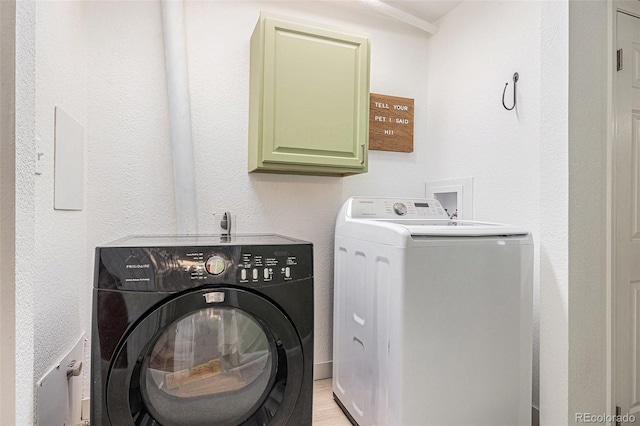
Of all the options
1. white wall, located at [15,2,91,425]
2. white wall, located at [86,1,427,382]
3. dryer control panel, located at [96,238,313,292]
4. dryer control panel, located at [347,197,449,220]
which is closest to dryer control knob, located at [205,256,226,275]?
dryer control panel, located at [96,238,313,292]

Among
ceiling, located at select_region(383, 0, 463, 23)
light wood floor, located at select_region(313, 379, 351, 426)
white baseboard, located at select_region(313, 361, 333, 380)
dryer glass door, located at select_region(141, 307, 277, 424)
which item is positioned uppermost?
ceiling, located at select_region(383, 0, 463, 23)

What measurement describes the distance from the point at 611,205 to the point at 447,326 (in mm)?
964

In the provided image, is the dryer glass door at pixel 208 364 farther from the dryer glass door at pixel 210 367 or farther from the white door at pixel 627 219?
the white door at pixel 627 219

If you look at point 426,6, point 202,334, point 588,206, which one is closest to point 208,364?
point 202,334

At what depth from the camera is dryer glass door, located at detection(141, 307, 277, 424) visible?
48.9 inches

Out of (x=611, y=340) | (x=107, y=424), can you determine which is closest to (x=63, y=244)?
(x=107, y=424)

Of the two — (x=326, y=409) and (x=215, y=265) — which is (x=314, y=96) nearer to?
(x=215, y=265)

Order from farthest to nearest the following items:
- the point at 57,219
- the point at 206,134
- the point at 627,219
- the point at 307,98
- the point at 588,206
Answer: the point at 206,134, the point at 307,98, the point at 627,219, the point at 588,206, the point at 57,219

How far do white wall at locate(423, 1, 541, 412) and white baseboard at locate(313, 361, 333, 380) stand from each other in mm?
1169

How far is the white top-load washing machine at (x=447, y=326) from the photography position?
1390mm

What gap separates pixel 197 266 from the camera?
1.25 m

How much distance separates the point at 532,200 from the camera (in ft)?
6.04

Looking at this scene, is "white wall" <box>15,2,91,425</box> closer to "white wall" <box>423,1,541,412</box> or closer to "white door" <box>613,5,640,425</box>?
"white wall" <box>423,1,541,412</box>

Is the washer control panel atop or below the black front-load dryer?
atop
